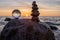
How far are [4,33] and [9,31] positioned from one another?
0.95 feet

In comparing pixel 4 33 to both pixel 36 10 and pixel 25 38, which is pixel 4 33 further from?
pixel 36 10

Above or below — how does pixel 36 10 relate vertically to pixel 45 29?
above

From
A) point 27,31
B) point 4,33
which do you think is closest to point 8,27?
point 4,33

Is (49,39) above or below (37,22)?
below

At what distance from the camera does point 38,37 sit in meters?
9.16

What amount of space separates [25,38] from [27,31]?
29 centimetres

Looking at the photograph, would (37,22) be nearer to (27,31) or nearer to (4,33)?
(27,31)

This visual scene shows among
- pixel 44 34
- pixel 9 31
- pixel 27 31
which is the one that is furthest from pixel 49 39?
pixel 9 31

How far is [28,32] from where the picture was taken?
9148 millimetres

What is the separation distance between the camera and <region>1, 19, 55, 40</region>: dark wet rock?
9141 millimetres

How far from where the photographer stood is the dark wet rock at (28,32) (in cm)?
914

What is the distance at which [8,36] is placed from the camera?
31.1 feet

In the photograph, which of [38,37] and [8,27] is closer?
[38,37]

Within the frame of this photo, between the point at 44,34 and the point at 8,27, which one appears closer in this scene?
the point at 44,34
